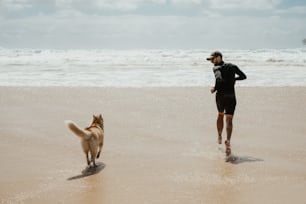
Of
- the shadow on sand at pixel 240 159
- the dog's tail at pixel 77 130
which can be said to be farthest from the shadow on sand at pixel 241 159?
the dog's tail at pixel 77 130

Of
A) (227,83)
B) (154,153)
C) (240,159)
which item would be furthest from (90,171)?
(227,83)

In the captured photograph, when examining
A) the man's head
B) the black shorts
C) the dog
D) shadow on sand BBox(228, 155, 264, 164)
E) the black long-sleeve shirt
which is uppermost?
the man's head

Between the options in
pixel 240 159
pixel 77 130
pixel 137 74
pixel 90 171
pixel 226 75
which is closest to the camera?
pixel 77 130

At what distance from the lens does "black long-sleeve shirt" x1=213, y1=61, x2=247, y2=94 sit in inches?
255

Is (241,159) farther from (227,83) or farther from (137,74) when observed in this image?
(137,74)

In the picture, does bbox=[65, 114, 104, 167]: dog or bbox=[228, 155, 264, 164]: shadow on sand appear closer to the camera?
bbox=[65, 114, 104, 167]: dog

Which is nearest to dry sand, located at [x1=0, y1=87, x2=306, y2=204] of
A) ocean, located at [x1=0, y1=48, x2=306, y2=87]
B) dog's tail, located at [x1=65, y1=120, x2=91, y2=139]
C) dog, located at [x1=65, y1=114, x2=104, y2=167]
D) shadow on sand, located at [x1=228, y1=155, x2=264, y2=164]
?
shadow on sand, located at [x1=228, y1=155, x2=264, y2=164]

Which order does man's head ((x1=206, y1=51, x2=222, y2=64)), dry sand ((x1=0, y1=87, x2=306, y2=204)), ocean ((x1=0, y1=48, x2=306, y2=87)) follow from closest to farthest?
1. dry sand ((x1=0, y1=87, x2=306, y2=204))
2. man's head ((x1=206, y1=51, x2=222, y2=64))
3. ocean ((x1=0, y1=48, x2=306, y2=87))

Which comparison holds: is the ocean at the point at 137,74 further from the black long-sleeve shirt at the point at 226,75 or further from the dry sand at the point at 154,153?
the black long-sleeve shirt at the point at 226,75

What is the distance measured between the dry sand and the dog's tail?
0.57 metres

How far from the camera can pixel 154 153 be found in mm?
6633

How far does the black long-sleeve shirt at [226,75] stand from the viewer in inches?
255

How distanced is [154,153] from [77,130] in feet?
5.87

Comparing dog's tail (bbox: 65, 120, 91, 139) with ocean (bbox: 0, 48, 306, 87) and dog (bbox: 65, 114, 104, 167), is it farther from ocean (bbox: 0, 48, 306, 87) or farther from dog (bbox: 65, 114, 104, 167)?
ocean (bbox: 0, 48, 306, 87)
